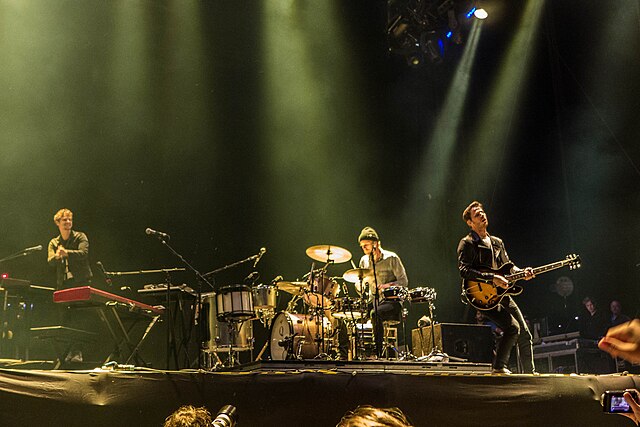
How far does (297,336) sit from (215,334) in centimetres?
144

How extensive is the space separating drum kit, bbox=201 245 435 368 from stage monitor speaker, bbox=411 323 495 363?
472 mm

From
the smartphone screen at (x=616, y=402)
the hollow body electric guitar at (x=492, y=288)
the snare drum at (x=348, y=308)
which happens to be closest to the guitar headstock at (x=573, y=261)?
the hollow body electric guitar at (x=492, y=288)

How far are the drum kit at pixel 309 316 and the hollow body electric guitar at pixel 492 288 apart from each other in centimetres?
127

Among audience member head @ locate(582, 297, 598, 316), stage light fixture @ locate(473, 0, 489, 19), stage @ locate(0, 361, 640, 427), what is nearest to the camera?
stage @ locate(0, 361, 640, 427)

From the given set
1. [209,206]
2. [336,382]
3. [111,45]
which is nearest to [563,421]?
[336,382]

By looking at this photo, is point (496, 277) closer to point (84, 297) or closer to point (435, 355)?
point (435, 355)

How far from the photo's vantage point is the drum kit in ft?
30.0

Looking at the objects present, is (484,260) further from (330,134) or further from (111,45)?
(111,45)

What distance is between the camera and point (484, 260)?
311 inches

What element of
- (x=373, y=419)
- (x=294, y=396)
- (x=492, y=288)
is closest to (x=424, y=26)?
(x=492, y=288)

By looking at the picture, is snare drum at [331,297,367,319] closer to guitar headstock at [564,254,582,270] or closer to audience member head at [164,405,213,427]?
guitar headstock at [564,254,582,270]

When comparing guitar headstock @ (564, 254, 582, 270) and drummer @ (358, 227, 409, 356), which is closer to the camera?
guitar headstock @ (564, 254, 582, 270)

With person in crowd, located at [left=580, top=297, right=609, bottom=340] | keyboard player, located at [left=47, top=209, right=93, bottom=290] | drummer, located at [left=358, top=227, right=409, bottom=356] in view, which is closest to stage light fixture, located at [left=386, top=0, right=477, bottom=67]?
Answer: drummer, located at [left=358, top=227, right=409, bottom=356]

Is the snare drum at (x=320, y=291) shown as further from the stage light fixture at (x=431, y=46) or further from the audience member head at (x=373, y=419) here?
the audience member head at (x=373, y=419)
